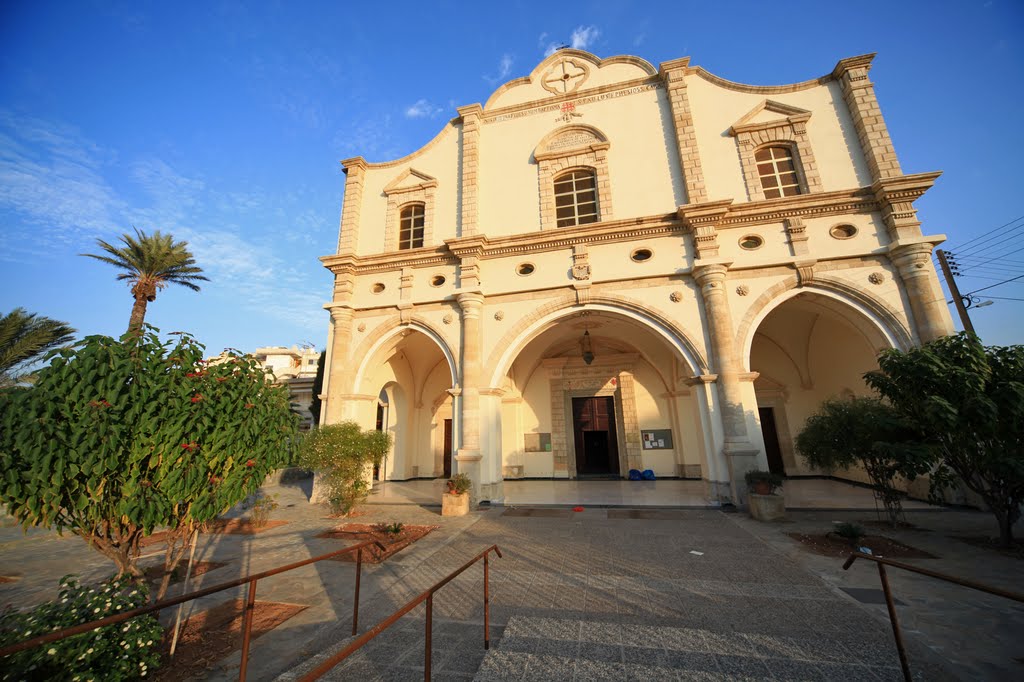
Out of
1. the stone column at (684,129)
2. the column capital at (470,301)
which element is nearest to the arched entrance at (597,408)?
the column capital at (470,301)

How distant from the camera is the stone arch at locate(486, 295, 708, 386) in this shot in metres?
9.96

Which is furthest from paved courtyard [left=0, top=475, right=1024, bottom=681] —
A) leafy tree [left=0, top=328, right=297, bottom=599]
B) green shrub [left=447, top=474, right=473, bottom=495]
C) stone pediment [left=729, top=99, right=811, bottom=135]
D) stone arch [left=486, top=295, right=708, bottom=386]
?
stone pediment [left=729, top=99, right=811, bottom=135]

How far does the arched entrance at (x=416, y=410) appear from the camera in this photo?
48.2ft

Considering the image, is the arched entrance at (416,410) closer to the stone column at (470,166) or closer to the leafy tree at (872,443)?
the stone column at (470,166)

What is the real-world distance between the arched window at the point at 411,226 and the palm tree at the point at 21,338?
9.73m

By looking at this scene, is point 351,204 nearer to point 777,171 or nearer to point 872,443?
point 777,171

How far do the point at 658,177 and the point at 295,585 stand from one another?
12381mm

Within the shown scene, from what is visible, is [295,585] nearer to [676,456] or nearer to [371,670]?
[371,670]

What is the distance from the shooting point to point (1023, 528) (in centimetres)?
649

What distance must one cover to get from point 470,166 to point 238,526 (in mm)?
11456

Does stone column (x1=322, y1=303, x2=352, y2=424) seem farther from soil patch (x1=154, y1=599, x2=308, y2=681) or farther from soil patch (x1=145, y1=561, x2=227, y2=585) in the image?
soil patch (x1=154, y1=599, x2=308, y2=681)

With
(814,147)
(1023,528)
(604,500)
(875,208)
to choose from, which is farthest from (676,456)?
(814,147)

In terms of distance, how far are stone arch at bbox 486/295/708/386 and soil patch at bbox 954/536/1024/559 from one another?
5.44 metres

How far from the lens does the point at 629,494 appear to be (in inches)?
426
